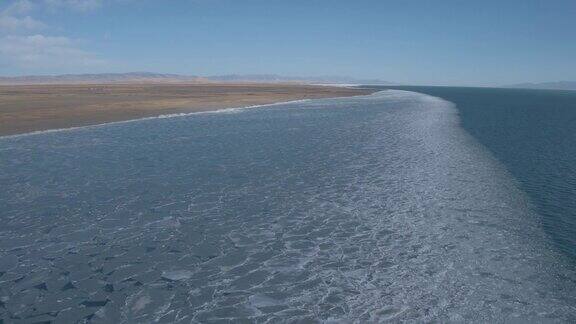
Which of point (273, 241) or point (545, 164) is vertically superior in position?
point (545, 164)

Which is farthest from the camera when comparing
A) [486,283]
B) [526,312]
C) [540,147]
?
[540,147]

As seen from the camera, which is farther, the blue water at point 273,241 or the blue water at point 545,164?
the blue water at point 545,164

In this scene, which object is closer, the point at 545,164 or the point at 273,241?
the point at 273,241

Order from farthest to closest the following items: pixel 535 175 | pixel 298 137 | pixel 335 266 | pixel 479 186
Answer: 1. pixel 298 137
2. pixel 535 175
3. pixel 479 186
4. pixel 335 266

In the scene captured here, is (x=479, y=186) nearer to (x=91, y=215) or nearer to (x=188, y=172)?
(x=188, y=172)

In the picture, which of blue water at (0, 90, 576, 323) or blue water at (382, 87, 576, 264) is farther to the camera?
blue water at (382, 87, 576, 264)

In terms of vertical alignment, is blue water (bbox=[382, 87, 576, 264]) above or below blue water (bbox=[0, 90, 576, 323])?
above

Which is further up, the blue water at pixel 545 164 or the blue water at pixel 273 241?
the blue water at pixel 545 164

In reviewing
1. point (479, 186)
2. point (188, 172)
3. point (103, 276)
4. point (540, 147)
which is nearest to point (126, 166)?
point (188, 172)
